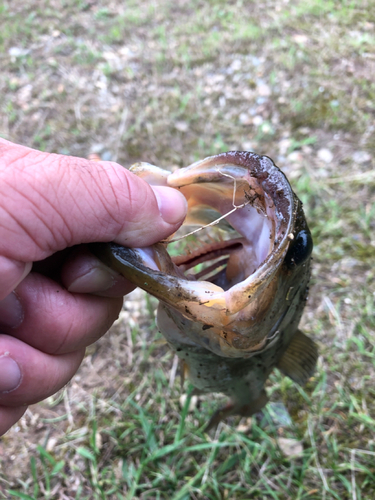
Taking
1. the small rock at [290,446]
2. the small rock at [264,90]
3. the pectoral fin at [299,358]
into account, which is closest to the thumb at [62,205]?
the pectoral fin at [299,358]

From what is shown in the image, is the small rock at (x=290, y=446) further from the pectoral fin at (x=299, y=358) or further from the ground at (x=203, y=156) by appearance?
the pectoral fin at (x=299, y=358)

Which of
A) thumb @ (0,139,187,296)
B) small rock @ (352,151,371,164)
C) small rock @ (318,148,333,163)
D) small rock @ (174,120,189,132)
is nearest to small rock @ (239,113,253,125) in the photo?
small rock @ (174,120,189,132)

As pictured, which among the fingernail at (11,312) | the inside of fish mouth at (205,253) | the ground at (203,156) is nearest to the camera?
the fingernail at (11,312)

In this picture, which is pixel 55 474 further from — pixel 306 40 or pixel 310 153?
pixel 306 40

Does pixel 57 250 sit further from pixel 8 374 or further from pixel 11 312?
pixel 8 374

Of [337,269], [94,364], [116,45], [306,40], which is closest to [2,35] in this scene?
[116,45]

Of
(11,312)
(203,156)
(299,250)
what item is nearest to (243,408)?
(299,250)

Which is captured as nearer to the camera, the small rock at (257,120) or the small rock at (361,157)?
the small rock at (361,157)
